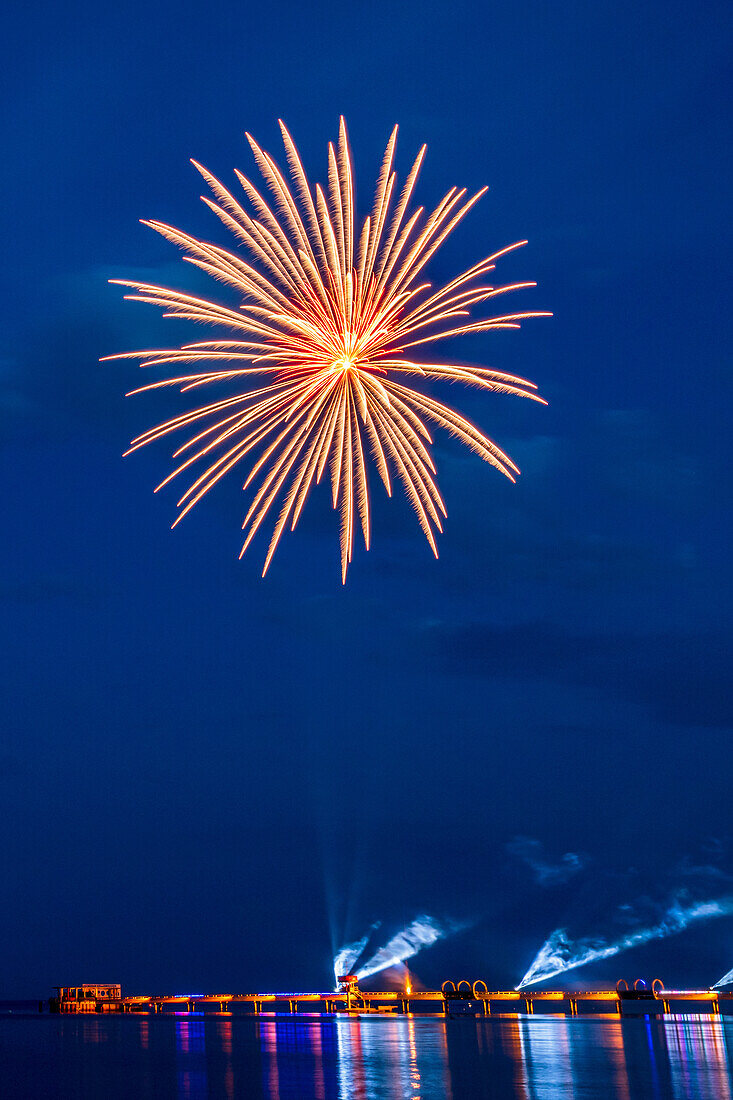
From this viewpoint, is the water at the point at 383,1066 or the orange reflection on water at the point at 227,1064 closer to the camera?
the water at the point at 383,1066

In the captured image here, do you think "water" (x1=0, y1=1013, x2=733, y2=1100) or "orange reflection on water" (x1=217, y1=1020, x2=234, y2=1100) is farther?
"orange reflection on water" (x1=217, y1=1020, x2=234, y2=1100)

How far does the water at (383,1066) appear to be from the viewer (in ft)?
103

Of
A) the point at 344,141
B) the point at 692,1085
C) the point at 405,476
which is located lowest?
the point at 692,1085

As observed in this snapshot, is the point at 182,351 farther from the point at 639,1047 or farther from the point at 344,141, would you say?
the point at 639,1047

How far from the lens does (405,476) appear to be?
116ft

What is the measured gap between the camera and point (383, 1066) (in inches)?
1560

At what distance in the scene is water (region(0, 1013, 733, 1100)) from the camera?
1240 inches

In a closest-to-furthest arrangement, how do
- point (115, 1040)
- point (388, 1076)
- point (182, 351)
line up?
point (182, 351), point (388, 1076), point (115, 1040)

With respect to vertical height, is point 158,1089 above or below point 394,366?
below

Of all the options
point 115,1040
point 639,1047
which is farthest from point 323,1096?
point 115,1040

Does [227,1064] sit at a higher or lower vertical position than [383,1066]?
higher

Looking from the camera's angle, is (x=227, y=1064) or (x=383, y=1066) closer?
(x=383, y=1066)

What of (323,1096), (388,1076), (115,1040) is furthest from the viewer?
(115,1040)

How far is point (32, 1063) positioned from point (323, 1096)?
23705 millimetres
